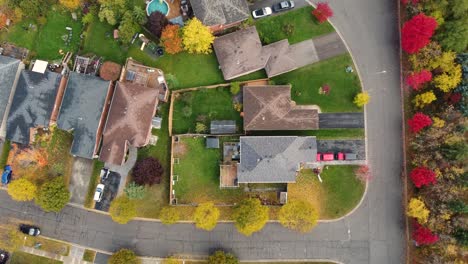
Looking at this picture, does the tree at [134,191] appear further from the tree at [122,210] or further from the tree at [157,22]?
the tree at [157,22]

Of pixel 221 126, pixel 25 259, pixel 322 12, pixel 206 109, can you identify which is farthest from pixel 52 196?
pixel 322 12

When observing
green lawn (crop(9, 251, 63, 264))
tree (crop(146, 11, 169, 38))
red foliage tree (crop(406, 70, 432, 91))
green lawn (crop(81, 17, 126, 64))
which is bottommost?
green lawn (crop(9, 251, 63, 264))

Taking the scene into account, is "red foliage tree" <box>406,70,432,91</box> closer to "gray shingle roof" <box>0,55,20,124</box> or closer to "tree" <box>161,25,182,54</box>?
"tree" <box>161,25,182,54</box>

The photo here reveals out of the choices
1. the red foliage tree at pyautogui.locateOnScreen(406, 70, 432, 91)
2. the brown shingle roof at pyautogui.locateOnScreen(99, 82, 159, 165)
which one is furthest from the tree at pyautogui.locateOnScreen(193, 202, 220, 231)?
the red foliage tree at pyautogui.locateOnScreen(406, 70, 432, 91)

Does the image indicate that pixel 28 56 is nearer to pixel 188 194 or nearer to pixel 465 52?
pixel 188 194

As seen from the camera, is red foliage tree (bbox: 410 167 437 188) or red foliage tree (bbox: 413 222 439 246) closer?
red foliage tree (bbox: 410 167 437 188)

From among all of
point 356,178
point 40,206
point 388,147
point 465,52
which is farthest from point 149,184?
point 465,52

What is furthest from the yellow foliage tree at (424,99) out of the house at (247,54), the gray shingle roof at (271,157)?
the house at (247,54)
